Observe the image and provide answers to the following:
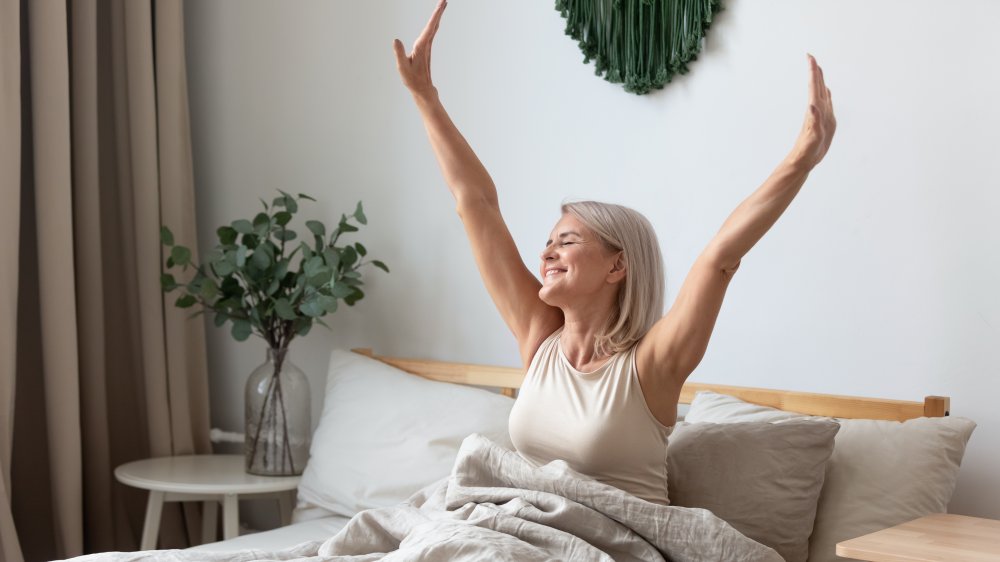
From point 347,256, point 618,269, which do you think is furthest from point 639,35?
point 347,256

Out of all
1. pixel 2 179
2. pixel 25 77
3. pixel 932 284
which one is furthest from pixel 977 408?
pixel 25 77

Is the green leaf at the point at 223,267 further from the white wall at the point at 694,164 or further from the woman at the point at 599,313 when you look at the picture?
the woman at the point at 599,313

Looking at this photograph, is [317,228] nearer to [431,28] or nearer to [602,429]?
[431,28]

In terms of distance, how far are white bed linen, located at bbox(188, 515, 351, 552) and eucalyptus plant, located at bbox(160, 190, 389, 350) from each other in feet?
1.62

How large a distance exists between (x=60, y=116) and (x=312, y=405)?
3.29ft

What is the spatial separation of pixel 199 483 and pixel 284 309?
0.46 metres

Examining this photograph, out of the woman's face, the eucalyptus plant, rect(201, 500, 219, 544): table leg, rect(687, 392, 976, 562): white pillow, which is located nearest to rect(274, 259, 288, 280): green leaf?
the eucalyptus plant

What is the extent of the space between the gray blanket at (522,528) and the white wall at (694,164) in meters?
0.71

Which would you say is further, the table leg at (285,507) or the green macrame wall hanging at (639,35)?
the table leg at (285,507)

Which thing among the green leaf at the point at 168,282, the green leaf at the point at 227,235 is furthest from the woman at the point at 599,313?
the green leaf at the point at 168,282

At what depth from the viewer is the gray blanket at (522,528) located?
1.50m

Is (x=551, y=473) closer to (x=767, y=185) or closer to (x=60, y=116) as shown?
(x=767, y=185)

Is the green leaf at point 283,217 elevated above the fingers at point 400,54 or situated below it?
below

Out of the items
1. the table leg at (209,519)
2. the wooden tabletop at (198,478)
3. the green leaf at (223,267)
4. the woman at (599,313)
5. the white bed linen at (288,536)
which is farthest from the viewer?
the table leg at (209,519)
